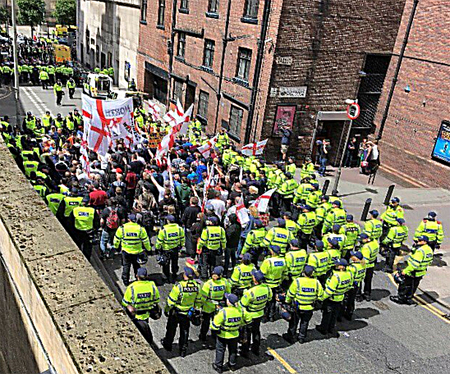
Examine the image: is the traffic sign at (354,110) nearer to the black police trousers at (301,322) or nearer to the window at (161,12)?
the black police trousers at (301,322)

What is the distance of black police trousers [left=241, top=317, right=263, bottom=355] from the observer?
8.01 metres

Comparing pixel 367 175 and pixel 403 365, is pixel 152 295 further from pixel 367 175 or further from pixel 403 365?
pixel 367 175

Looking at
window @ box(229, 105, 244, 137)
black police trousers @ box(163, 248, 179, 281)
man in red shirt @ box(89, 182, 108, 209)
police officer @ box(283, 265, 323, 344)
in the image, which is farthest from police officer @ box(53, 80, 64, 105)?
police officer @ box(283, 265, 323, 344)

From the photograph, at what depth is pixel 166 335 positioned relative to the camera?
7980 mm

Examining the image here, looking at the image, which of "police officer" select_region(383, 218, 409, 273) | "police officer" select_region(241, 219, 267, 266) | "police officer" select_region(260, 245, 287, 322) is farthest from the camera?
"police officer" select_region(383, 218, 409, 273)

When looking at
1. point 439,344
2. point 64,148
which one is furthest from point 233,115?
point 439,344

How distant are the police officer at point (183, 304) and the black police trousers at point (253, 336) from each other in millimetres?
1045

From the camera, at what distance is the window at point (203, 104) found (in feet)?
81.7

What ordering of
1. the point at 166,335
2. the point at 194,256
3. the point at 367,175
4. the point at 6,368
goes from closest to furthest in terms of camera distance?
the point at 6,368
the point at 166,335
the point at 194,256
the point at 367,175

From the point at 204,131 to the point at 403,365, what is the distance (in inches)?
724

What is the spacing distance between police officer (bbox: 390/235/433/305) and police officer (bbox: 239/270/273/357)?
4033mm

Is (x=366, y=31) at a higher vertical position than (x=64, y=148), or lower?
higher

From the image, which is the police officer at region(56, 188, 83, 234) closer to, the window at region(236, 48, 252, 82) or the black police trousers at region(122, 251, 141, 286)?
the black police trousers at region(122, 251, 141, 286)

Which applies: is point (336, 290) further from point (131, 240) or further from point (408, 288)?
point (131, 240)
